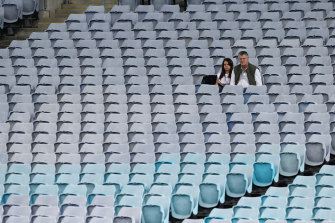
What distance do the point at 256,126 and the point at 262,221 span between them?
7.01ft

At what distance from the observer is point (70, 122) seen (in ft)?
28.9

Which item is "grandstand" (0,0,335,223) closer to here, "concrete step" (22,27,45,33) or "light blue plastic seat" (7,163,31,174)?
"light blue plastic seat" (7,163,31,174)

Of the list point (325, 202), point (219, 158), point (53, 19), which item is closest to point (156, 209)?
point (219, 158)

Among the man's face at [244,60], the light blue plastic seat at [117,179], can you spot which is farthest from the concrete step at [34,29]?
the light blue plastic seat at [117,179]

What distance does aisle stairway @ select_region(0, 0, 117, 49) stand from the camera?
11461mm

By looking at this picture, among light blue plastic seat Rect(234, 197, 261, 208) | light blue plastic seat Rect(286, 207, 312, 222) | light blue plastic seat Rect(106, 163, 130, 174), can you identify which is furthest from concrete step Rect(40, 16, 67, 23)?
light blue plastic seat Rect(286, 207, 312, 222)

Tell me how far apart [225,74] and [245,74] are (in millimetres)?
218

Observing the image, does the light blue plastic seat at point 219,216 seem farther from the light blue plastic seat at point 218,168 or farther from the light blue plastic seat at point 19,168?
the light blue plastic seat at point 19,168

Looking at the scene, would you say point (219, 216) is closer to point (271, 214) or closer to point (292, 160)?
point (271, 214)

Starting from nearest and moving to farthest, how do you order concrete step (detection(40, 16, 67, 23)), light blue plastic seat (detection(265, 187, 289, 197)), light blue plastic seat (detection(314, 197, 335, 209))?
light blue plastic seat (detection(314, 197, 335, 209)) < light blue plastic seat (detection(265, 187, 289, 197)) < concrete step (detection(40, 16, 67, 23))

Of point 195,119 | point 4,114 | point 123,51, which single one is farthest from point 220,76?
point 4,114

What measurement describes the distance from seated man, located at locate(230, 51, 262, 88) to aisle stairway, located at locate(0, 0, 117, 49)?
11.1 feet

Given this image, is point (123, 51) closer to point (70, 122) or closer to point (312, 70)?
point (70, 122)

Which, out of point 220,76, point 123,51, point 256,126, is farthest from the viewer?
point 123,51
